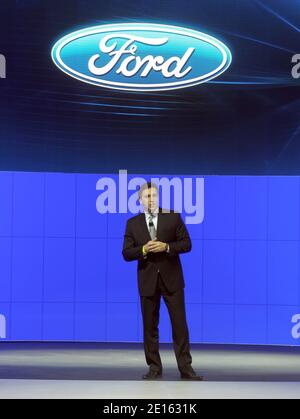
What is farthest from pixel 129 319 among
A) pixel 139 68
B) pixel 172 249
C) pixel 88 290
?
pixel 172 249

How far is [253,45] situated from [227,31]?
319 mm

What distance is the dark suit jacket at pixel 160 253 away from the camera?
6.87 metres

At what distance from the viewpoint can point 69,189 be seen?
32.6 feet

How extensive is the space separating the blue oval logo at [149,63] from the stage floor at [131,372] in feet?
9.24

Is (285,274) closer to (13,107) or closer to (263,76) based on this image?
(263,76)

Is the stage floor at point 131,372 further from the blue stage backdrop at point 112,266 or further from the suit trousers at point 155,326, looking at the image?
the blue stage backdrop at point 112,266

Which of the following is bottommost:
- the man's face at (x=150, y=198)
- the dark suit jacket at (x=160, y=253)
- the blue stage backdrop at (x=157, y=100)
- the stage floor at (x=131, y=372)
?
the stage floor at (x=131, y=372)

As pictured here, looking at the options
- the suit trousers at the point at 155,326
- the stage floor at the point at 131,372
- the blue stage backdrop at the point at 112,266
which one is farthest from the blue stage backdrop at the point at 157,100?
the suit trousers at the point at 155,326
